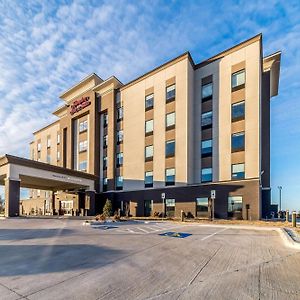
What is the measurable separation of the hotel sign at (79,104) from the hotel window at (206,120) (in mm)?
21890

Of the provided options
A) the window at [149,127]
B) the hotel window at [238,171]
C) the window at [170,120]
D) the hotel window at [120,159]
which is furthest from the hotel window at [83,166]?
the hotel window at [238,171]

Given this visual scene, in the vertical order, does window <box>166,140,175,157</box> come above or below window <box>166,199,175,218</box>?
above

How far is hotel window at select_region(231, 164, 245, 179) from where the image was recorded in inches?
1138

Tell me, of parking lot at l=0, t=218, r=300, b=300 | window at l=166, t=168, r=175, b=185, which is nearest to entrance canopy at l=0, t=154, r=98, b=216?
window at l=166, t=168, r=175, b=185

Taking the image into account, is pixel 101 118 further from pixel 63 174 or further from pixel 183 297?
pixel 183 297

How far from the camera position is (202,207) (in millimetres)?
30234

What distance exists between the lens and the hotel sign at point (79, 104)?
45.5m

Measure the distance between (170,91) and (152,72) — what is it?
4986 millimetres

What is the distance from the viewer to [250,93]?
29.2 metres

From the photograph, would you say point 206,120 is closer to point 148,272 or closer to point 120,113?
point 120,113

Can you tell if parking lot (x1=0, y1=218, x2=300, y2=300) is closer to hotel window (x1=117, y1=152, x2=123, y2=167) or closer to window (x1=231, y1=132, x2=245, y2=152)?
window (x1=231, y1=132, x2=245, y2=152)

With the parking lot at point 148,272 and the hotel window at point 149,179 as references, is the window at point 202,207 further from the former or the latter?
the parking lot at point 148,272

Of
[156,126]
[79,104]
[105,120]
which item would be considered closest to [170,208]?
[156,126]

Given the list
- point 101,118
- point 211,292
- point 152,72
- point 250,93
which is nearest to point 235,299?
point 211,292
